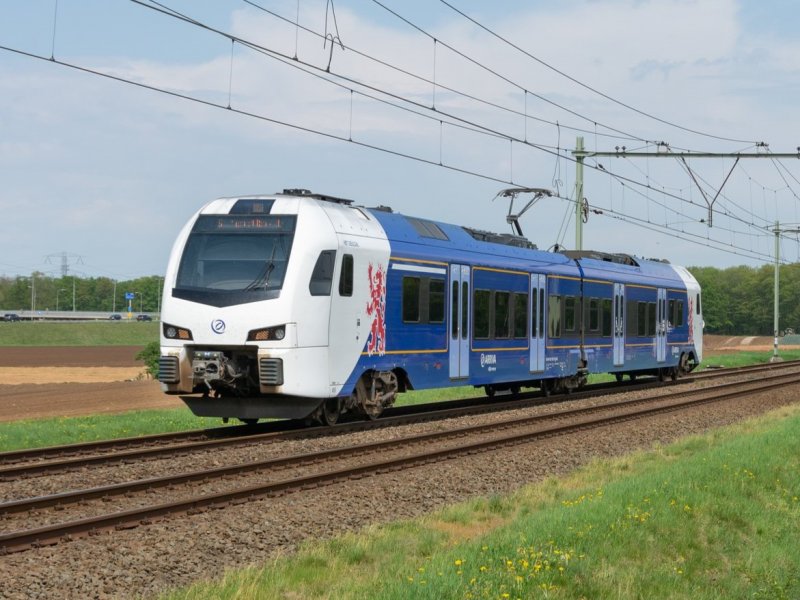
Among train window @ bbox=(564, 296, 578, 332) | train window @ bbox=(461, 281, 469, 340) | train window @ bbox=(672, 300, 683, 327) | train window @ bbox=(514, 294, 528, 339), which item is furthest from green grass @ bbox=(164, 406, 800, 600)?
train window @ bbox=(672, 300, 683, 327)

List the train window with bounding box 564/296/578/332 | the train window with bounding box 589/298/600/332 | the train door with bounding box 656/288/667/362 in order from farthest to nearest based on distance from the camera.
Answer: the train door with bounding box 656/288/667/362 < the train window with bounding box 589/298/600/332 < the train window with bounding box 564/296/578/332

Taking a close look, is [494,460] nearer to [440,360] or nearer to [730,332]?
[440,360]

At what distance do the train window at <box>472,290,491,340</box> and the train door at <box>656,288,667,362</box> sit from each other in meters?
11.8

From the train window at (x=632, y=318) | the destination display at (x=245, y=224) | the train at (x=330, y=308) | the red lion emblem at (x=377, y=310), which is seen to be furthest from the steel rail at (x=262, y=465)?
the train window at (x=632, y=318)

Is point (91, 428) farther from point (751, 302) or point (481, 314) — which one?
point (751, 302)

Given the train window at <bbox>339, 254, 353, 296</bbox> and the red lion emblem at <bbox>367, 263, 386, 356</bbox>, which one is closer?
the train window at <bbox>339, 254, 353, 296</bbox>

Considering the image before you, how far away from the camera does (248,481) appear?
12477 millimetres

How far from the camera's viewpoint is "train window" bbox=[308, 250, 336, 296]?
16516mm

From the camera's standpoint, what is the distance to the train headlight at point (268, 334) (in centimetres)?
1608

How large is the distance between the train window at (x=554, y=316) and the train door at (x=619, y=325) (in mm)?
3923

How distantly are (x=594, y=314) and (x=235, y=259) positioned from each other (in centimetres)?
1366

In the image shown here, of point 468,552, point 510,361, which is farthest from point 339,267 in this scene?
point 468,552

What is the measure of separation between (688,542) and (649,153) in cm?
2527

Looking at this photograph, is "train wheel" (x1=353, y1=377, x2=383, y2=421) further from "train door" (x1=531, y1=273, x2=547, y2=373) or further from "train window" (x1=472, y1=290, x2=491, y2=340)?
"train door" (x1=531, y1=273, x2=547, y2=373)
